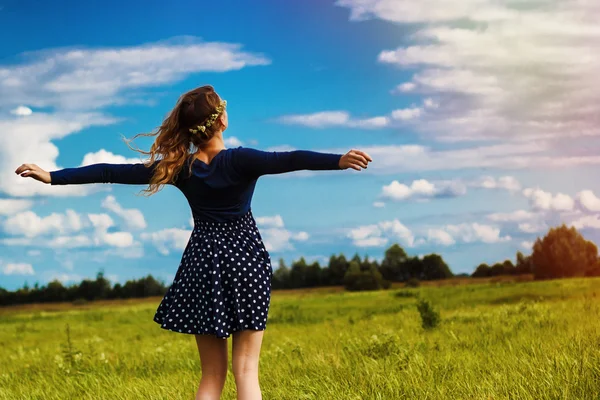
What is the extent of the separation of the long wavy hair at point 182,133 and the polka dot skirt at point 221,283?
45 cm

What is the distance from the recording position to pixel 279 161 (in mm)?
4684

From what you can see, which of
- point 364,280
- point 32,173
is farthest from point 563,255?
point 32,173

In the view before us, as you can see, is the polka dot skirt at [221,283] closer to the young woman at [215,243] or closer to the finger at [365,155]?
the young woman at [215,243]

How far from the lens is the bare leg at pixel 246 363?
4832mm

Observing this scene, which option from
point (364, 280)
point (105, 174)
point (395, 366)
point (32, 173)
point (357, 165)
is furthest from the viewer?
point (364, 280)

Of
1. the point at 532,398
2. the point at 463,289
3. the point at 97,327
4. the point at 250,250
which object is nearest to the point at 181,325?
the point at 250,250

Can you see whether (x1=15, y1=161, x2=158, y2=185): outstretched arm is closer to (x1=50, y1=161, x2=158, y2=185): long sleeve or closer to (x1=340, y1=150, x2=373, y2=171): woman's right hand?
(x1=50, y1=161, x2=158, y2=185): long sleeve

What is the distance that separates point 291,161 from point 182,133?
0.96 metres

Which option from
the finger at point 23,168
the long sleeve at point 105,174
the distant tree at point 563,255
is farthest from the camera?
the distant tree at point 563,255

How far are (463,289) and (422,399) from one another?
18.5 meters

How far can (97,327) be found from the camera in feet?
66.8

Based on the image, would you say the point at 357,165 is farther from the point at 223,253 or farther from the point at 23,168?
the point at 23,168

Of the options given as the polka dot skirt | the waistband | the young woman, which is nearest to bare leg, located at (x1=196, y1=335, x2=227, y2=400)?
the young woman

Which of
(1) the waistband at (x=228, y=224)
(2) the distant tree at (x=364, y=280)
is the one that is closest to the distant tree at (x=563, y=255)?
(2) the distant tree at (x=364, y=280)
